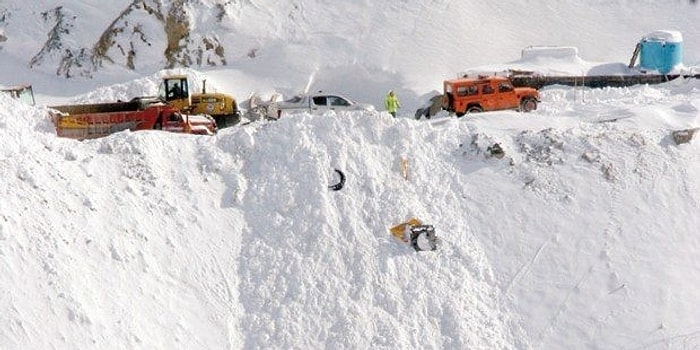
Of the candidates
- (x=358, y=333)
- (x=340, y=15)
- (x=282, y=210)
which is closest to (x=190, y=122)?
(x=282, y=210)

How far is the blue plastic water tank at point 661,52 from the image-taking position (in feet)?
116

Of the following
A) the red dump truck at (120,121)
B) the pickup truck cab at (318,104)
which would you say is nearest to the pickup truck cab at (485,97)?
the pickup truck cab at (318,104)

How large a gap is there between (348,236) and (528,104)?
1118 centimetres

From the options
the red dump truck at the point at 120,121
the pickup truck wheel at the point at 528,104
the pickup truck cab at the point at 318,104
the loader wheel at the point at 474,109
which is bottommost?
the pickup truck cab at the point at 318,104

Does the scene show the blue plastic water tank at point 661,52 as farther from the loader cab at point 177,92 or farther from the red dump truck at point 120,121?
the red dump truck at point 120,121

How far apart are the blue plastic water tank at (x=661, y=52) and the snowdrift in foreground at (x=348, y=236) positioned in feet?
38.1

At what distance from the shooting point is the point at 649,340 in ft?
64.5

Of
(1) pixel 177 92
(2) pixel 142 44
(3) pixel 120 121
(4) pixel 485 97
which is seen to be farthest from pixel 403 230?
(2) pixel 142 44

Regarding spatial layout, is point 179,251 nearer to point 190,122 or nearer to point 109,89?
point 190,122

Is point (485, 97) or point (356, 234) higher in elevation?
point (485, 97)

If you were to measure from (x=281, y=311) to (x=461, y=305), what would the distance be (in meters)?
4.09

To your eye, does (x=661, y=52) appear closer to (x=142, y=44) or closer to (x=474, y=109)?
(x=474, y=109)

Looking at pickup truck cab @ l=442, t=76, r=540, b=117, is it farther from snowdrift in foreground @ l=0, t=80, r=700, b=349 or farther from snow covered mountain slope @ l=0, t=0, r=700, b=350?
snowdrift in foreground @ l=0, t=80, r=700, b=349

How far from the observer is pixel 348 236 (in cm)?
2053
